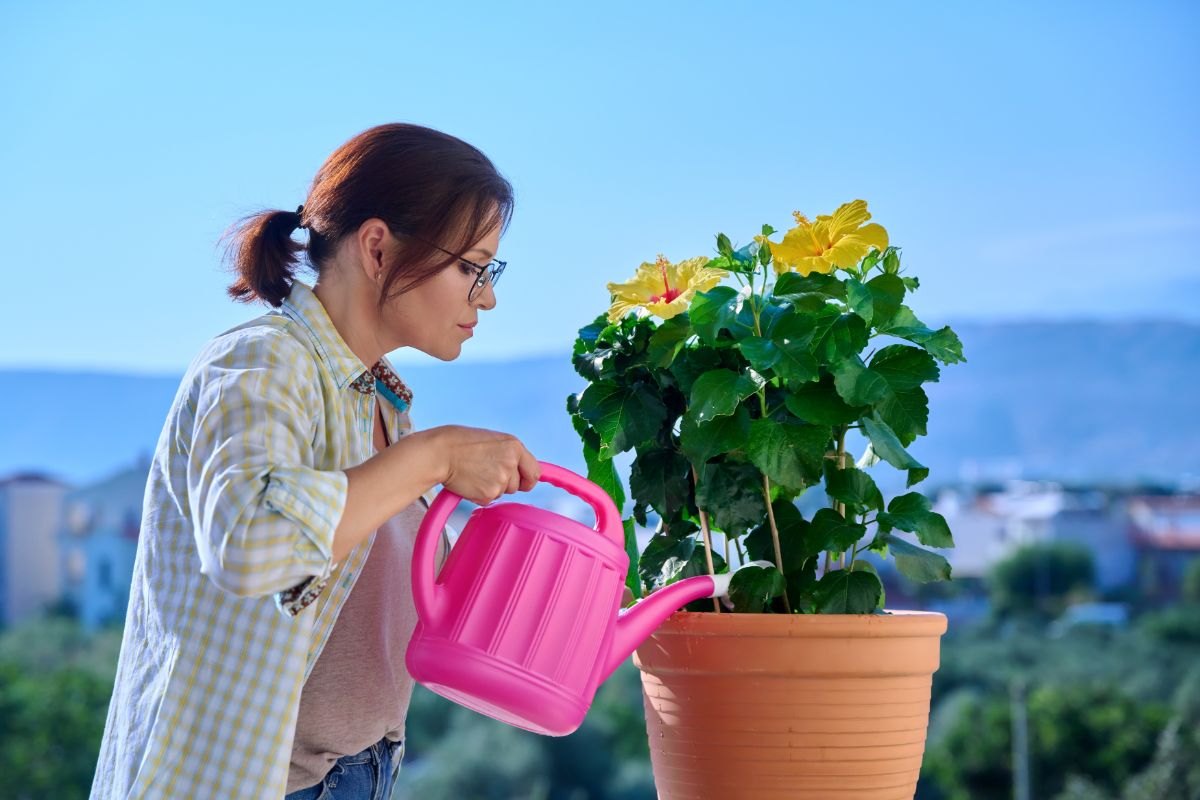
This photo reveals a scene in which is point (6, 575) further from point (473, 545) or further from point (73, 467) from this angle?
point (473, 545)

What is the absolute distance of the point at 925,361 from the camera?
37.9 inches

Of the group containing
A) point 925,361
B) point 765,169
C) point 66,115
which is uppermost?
point 765,169

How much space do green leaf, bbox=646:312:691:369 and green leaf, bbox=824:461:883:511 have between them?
171mm

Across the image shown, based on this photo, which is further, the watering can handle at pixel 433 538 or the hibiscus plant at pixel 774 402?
the hibiscus plant at pixel 774 402

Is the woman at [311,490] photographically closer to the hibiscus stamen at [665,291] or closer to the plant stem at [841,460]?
the hibiscus stamen at [665,291]

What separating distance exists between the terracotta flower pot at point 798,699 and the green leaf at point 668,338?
0.67 feet

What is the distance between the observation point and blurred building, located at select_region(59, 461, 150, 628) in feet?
56.6

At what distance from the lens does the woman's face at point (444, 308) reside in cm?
92

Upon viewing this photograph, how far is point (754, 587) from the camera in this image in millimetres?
976

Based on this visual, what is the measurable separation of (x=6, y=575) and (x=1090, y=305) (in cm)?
3639

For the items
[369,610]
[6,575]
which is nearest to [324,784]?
[369,610]

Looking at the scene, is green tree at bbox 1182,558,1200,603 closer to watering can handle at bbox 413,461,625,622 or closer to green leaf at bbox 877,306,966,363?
green leaf at bbox 877,306,966,363

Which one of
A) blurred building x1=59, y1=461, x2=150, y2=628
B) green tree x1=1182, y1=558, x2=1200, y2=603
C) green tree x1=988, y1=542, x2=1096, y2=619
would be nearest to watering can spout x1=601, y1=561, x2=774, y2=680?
blurred building x1=59, y1=461, x2=150, y2=628

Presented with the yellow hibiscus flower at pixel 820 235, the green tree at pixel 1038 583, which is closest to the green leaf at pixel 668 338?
the yellow hibiscus flower at pixel 820 235
